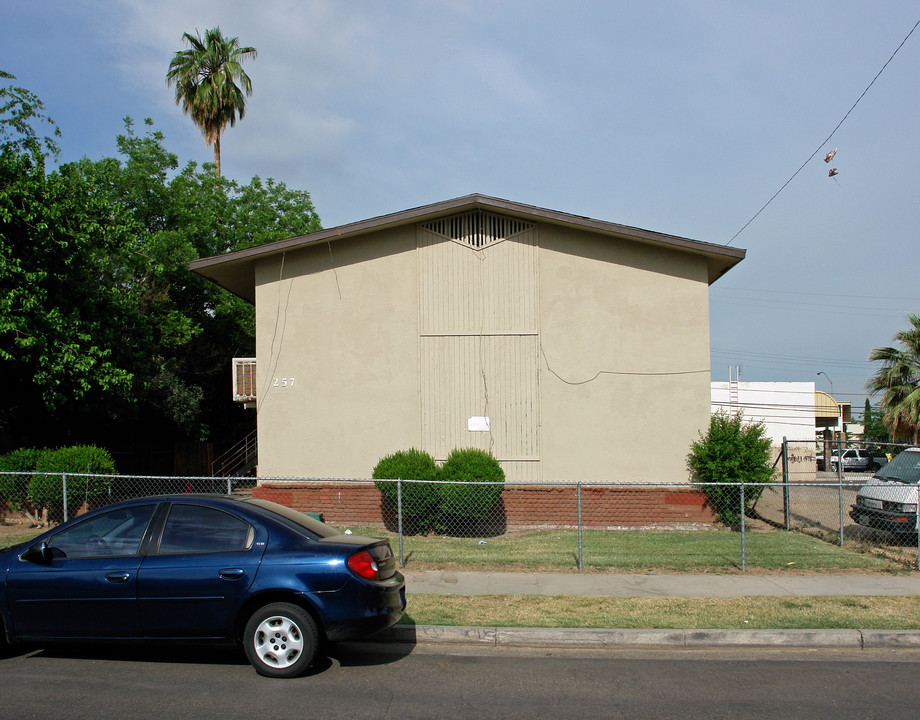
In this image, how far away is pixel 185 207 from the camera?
25.2 m

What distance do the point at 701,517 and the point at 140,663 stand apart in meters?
10.8

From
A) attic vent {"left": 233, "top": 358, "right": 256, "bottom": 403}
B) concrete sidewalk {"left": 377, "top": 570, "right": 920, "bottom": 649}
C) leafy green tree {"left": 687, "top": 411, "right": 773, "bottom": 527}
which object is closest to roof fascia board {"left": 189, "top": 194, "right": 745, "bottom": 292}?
attic vent {"left": 233, "top": 358, "right": 256, "bottom": 403}

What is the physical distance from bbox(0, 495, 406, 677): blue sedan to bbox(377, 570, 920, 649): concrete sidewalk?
53.3 inches

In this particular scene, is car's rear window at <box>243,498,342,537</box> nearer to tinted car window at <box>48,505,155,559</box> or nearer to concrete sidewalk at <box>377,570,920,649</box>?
tinted car window at <box>48,505,155,559</box>

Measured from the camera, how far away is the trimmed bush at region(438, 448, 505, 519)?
12875 millimetres

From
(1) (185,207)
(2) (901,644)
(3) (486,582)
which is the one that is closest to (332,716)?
(3) (486,582)

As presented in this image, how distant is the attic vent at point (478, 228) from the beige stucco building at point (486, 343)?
3 cm

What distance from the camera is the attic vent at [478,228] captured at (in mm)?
14844

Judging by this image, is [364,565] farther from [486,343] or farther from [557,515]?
[486,343]

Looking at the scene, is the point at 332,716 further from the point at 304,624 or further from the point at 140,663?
the point at 140,663

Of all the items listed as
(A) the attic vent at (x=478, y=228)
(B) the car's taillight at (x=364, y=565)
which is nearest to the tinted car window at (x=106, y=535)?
(B) the car's taillight at (x=364, y=565)

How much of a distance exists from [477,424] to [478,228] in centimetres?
407

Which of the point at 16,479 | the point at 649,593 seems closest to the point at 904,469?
the point at 649,593

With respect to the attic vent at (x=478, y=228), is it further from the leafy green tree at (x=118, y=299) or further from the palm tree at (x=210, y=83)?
the palm tree at (x=210, y=83)
